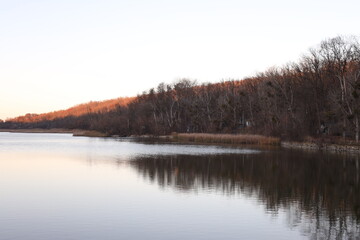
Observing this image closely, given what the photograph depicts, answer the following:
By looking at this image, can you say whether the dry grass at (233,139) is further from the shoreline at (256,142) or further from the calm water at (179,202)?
the calm water at (179,202)

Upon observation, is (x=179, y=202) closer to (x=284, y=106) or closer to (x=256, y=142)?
(x=256, y=142)

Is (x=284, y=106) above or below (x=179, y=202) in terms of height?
above

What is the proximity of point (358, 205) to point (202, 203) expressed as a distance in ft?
20.6

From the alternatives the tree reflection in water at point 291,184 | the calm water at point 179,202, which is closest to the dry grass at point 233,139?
the tree reflection in water at point 291,184

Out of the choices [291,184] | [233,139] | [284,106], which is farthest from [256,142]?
[291,184]

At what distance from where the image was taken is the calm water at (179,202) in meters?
13.3

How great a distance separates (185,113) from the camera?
330ft

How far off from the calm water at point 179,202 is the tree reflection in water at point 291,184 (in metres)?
0.04

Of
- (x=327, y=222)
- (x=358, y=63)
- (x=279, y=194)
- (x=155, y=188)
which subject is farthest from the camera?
(x=358, y=63)

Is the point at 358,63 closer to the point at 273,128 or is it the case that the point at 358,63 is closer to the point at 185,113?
the point at 273,128

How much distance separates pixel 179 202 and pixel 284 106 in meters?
50.6

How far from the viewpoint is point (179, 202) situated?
59.9ft

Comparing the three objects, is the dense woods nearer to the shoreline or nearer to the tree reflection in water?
the shoreline

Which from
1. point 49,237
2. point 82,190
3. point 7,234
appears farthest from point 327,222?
point 82,190
